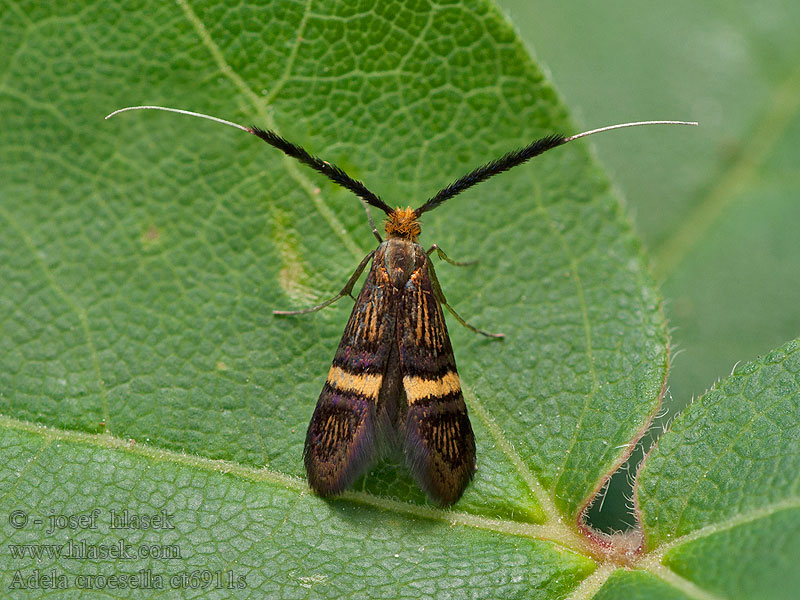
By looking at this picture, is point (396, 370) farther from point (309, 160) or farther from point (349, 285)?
point (309, 160)

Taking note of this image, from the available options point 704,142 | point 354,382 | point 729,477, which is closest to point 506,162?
point 354,382

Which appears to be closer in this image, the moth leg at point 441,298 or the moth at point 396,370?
the moth at point 396,370

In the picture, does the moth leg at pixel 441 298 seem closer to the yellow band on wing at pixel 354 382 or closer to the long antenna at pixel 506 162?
the long antenna at pixel 506 162

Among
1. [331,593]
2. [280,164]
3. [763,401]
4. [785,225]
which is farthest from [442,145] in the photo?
[785,225]

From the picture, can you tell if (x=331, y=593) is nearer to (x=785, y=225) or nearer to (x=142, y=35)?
(x=142, y=35)

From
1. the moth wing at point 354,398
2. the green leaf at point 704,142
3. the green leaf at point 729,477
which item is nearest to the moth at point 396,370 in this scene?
the moth wing at point 354,398

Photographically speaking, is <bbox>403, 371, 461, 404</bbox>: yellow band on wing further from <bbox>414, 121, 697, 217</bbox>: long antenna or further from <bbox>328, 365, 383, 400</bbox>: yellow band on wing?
<bbox>414, 121, 697, 217</bbox>: long antenna

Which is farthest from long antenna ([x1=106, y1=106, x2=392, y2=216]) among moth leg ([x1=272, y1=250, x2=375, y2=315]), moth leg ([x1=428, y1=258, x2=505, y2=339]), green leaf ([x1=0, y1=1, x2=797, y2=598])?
moth leg ([x1=428, y1=258, x2=505, y2=339])

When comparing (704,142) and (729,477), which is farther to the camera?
(704,142)
